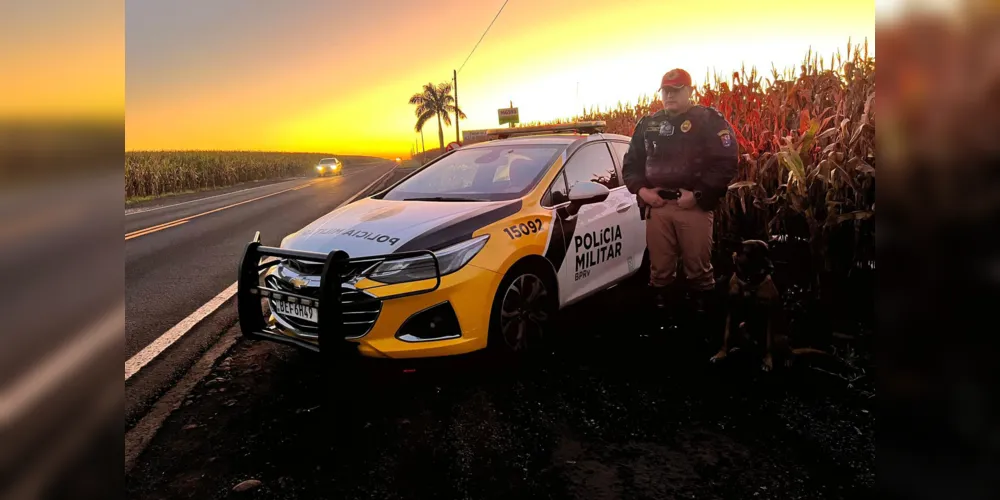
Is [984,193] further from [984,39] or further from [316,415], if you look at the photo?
[316,415]

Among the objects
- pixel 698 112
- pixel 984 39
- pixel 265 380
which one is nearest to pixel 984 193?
pixel 984 39

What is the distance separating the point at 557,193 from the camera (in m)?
4.49

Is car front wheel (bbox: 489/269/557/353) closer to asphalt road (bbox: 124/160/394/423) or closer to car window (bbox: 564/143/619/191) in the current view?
car window (bbox: 564/143/619/191)

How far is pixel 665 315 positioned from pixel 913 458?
15.6 ft

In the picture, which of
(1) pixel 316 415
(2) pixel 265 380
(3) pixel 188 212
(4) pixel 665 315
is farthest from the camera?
(3) pixel 188 212

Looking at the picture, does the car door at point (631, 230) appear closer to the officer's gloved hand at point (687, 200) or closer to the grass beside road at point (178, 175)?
the officer's gloved hand at point (687, 200)

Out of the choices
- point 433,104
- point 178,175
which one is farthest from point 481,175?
point 433,104

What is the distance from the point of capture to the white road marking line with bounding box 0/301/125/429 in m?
0.47

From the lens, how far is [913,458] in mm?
460

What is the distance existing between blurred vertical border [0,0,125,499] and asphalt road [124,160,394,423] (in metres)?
1.57

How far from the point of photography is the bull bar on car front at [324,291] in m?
3.18

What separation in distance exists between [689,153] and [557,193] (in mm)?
1108

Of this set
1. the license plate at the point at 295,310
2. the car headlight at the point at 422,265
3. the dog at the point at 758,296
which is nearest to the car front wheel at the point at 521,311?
the car headlight at the point at 422,265

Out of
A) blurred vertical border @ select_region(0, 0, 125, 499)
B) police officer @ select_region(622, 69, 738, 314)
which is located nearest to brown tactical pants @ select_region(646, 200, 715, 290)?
police officer @ select_region(622, 69, 738, 314)
